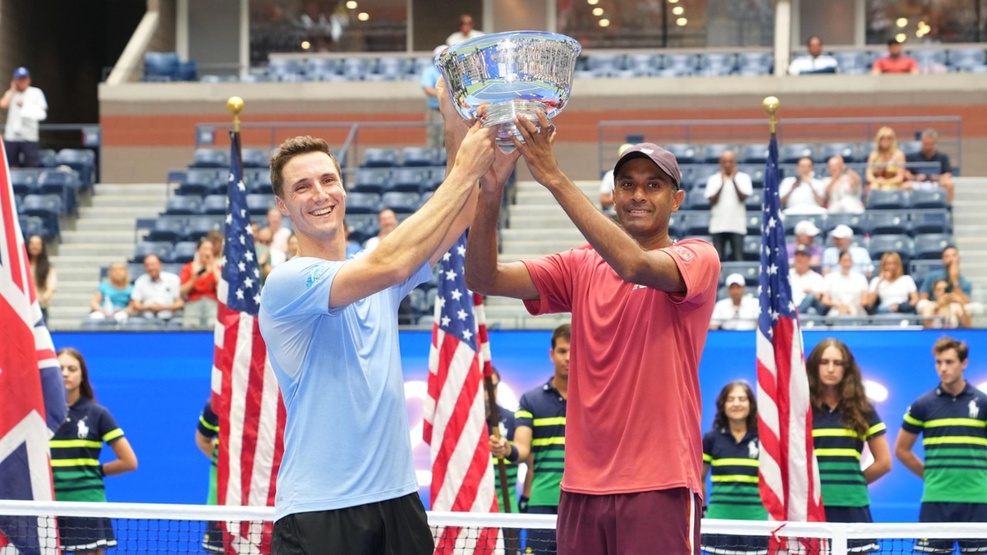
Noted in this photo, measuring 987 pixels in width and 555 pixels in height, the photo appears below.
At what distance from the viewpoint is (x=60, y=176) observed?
17203 millimetres

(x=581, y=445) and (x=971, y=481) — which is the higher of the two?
(x=581, y=445)

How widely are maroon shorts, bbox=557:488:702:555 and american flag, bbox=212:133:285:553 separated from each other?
4081 mm

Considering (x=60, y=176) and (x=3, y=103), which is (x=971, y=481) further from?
(x=3, y=103)

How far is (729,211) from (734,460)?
17.7 feet

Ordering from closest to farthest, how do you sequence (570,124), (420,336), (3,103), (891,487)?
1. (891,487)
2. (420,336)
3. (3,103)
4. (570,124)

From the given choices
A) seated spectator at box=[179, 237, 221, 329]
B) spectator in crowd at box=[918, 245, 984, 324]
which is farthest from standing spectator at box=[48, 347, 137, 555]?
spectator in crowd at box=[918, 245, 984, 324]

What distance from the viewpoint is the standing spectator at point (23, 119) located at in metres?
17.5

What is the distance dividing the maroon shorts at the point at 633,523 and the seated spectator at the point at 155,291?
8.39 metres

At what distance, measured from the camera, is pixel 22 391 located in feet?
18.6

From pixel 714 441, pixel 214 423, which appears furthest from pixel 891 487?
pixel 214 423

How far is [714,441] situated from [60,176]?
38.7 feet

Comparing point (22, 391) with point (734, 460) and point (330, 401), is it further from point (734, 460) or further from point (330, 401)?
point (734, 460)

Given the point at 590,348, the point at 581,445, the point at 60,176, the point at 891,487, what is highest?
the point at 60,176

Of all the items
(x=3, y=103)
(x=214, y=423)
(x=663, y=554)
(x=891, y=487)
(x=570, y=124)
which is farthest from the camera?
(x=570, y=124)
